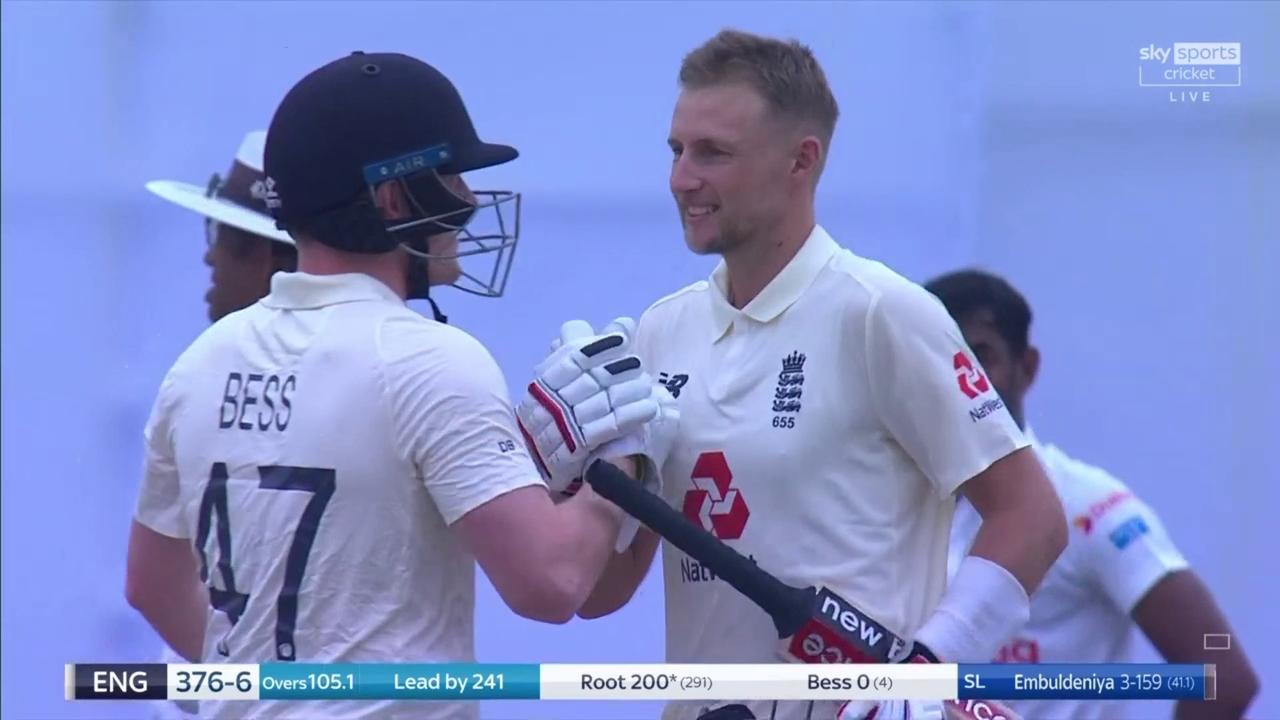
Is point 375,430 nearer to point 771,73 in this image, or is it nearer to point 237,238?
point 771,73

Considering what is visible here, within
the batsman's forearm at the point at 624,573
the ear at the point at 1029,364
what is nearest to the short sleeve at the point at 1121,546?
the ear at the point at 1029,364

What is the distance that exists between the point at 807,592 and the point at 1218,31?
121 cm

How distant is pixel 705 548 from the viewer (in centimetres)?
197

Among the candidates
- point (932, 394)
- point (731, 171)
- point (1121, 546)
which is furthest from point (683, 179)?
point (1121, 546)

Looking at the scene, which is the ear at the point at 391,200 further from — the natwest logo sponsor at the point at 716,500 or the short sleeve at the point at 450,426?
the natwest logo sponsor at the point at 716,500

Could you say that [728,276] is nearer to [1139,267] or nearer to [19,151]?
[1139,267]

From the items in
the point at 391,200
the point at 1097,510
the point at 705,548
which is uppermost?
the point at 391,200

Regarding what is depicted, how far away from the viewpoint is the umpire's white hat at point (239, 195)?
2.63 m

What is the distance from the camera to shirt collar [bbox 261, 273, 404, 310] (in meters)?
1.93

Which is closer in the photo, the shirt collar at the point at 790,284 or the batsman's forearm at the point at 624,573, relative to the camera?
the shirt collar at the point at 790,284

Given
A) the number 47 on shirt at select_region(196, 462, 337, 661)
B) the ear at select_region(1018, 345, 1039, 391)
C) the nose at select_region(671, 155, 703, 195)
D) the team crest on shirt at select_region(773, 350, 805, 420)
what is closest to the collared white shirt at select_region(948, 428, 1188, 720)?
the ear at select_region(1018, 345, 1039, 391)

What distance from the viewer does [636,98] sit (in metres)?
2.78

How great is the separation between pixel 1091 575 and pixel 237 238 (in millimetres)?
1393

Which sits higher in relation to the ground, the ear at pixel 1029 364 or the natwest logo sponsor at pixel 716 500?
the ear at pixel 1029 364
